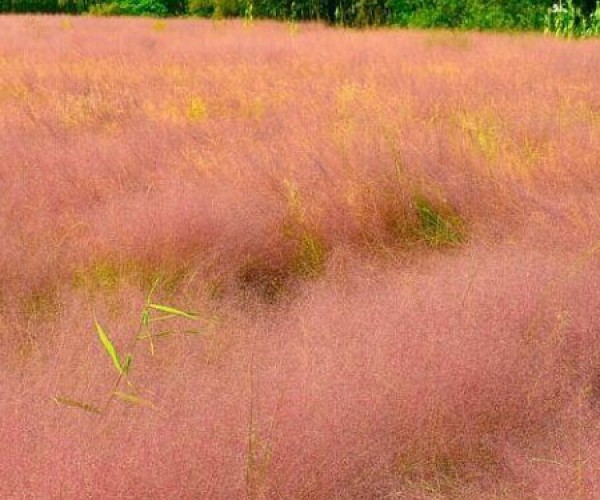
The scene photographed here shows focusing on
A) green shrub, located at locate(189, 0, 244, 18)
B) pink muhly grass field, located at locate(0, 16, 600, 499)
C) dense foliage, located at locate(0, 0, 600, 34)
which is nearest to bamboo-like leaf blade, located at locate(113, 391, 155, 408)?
pink muhly grass field, located at locate(0, 16, 600, 499)

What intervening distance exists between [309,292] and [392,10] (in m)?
14.0

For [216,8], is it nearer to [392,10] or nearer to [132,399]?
[392,10]

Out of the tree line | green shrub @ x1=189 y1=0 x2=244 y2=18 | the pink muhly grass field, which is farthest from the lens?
green shrub @ x1=189 y1=0 x2=244 y2=18

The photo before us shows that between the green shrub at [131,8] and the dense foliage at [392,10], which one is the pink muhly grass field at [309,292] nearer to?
the dense foliage at [392,10]

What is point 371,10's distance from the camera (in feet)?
47.7

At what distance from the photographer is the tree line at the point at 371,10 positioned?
1295 cm

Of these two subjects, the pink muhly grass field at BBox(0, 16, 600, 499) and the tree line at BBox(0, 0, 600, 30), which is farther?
the tree line at BBox(0, 0, 600, 30)

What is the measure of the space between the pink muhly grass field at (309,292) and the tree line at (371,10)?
6.97m

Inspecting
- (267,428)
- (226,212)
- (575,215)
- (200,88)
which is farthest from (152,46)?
(267,428)

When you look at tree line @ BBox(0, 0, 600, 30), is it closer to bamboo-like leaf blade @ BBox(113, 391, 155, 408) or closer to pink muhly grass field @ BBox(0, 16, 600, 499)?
pink muhly grass field @ BBox(0, 16, 600, 499)

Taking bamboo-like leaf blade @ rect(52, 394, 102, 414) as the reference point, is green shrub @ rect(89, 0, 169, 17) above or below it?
above

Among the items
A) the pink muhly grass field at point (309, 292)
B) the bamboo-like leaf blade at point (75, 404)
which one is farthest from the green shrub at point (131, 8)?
the bamboo-like leaf blade at point (75, 404)

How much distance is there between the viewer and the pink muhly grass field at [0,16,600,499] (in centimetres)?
158

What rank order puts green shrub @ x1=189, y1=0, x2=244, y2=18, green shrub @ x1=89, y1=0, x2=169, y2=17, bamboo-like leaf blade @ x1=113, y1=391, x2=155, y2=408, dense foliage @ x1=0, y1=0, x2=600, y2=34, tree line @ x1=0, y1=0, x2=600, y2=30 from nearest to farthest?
bamboo-like leaf blade @ x1=113, y1=391, x2=155, y2=408
dense foliage @ x1=0, y1=0, x2=600, y2=34
tree line @ x1=0, y1=0, x2=600, y2=30
green shrub @ x1=189, y1=0, x2=244, y2=18
green shrub @ x1=89, y1=0, x2=169, y2=17
